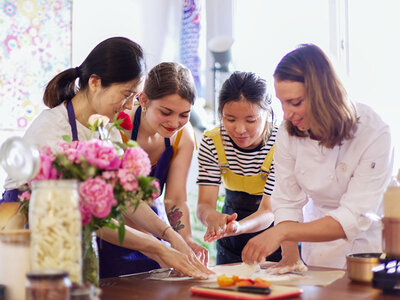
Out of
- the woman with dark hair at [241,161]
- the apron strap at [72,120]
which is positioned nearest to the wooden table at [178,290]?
the apron strap at [72,120]

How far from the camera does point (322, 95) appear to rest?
1708 millimetres

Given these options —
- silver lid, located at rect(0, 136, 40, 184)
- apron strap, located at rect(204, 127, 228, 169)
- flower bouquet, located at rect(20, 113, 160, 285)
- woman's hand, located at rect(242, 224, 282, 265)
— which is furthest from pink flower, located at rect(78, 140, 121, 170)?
apron strap, located at rect(204, 127, 228, 169)

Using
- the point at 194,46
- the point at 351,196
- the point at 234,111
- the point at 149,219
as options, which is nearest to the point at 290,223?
the point at 351,196

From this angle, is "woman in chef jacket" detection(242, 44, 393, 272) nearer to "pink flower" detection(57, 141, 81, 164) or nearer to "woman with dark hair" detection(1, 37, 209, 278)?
"woman with dark hair" detection(1, 37, 209, 278)

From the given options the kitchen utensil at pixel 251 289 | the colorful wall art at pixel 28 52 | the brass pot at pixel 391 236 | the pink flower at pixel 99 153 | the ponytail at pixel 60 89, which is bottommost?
the kitchen utensil at pixel 251 289

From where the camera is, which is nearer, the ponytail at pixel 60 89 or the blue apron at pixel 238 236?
the ponytail at pixel 60 89

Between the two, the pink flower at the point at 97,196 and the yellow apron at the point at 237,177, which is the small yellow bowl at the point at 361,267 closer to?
the pink flower at the point at 97,196

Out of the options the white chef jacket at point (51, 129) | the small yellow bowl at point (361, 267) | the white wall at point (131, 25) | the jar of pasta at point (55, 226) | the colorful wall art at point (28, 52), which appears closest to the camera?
the jar of pasta at point (55, 226)

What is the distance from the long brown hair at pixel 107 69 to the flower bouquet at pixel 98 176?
2.05 feet

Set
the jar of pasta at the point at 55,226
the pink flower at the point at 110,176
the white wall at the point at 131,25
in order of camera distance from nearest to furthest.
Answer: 1. the jar of pasta at the point at 55,226
2. the pink flower at the point at 110,176
3. the white wall at the point at 131,25

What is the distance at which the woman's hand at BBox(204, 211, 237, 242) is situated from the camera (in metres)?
2.03

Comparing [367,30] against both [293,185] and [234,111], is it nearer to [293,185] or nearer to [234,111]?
[234,111]

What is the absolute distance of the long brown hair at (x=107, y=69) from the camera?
1833mm

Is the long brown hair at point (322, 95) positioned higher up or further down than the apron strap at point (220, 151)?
higher up
